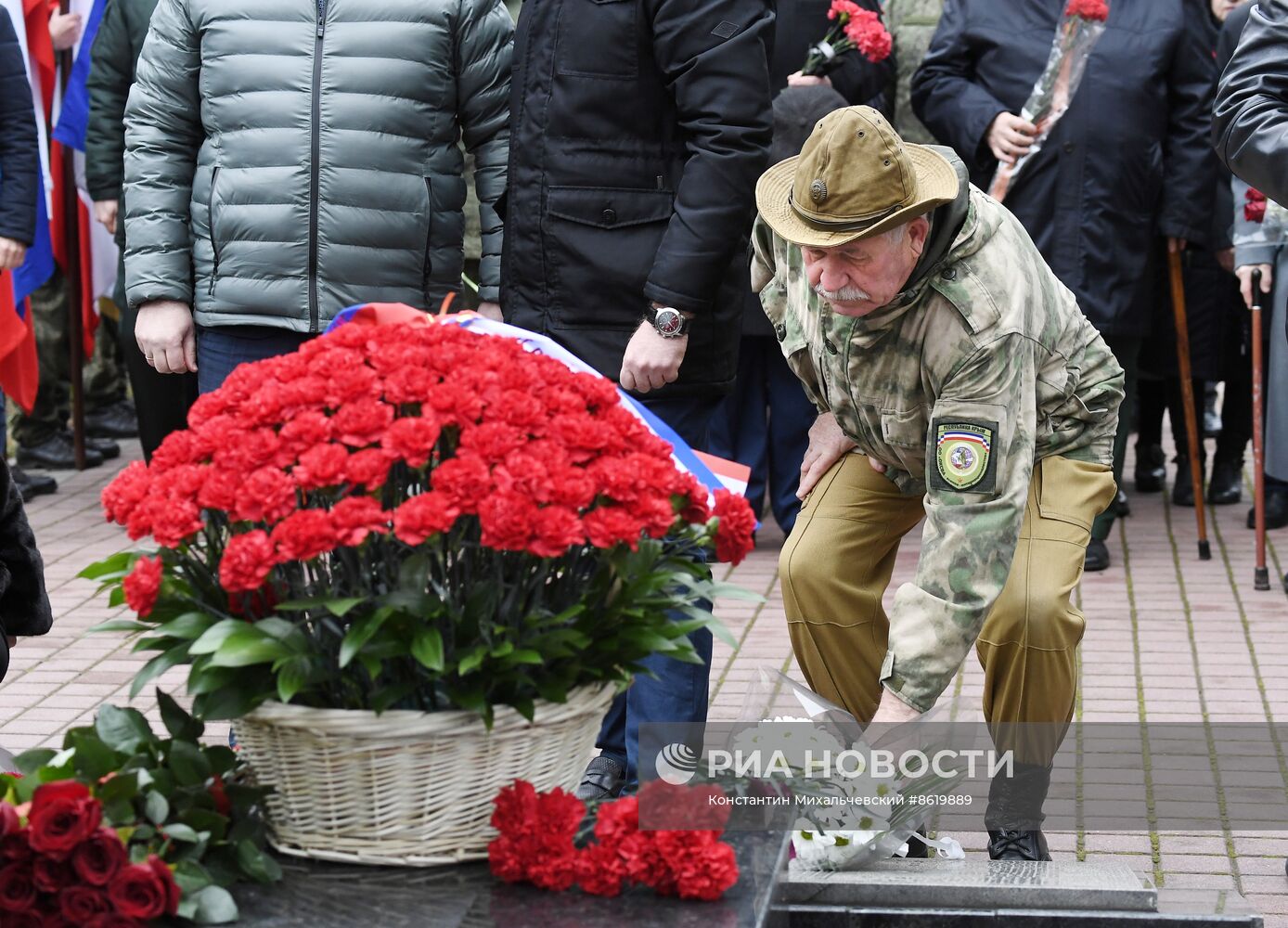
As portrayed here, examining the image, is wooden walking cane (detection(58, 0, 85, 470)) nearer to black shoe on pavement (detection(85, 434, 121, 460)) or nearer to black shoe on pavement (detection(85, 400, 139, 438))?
black shoe on pavement (detection(85, 434, 121, 460))

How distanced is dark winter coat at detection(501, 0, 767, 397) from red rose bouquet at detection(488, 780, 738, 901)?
1.54 metres

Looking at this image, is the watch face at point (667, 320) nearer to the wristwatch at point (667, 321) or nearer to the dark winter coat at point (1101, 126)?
the wristwatch at point (667, 321)

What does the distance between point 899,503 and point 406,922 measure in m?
1.76

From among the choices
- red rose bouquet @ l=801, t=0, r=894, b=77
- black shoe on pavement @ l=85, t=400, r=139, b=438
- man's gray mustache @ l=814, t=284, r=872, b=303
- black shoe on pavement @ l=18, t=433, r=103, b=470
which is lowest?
black shoe on pavement @ l=85, t=400, r=139, b=438

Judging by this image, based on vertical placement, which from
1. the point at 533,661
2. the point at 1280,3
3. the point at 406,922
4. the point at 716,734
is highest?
the point at 1280,3

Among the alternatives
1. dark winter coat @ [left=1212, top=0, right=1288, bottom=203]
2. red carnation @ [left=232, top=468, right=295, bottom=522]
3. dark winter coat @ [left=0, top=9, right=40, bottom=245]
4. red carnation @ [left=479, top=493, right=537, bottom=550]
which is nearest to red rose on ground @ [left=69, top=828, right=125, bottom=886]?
red carnation @ [left=232, top=468, right=295, bottom=522]

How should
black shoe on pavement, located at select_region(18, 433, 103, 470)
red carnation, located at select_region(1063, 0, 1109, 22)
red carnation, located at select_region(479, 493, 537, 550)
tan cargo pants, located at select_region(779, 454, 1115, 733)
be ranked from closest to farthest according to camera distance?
red carnation, located at select_region(479, 493, 537, 550)
tan cargo pants, located at select_region(779, 454, 1115, 733)
red carnation, located at select_region(1063, 0, 1109, 22)
black shoe on pavement, located at select_region(18, 433, 103, 470)

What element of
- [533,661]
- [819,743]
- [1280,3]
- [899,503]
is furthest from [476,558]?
[1280,3]

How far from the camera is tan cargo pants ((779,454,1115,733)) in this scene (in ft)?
11.4

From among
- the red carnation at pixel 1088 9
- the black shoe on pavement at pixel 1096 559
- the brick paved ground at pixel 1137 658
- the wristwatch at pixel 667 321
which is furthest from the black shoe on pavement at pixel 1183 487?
the wristwatch at pixel 667 321

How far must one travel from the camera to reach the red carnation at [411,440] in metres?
2.31

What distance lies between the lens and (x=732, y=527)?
2.61 meters

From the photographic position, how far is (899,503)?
3789 mm

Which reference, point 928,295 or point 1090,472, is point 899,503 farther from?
point 928,295
